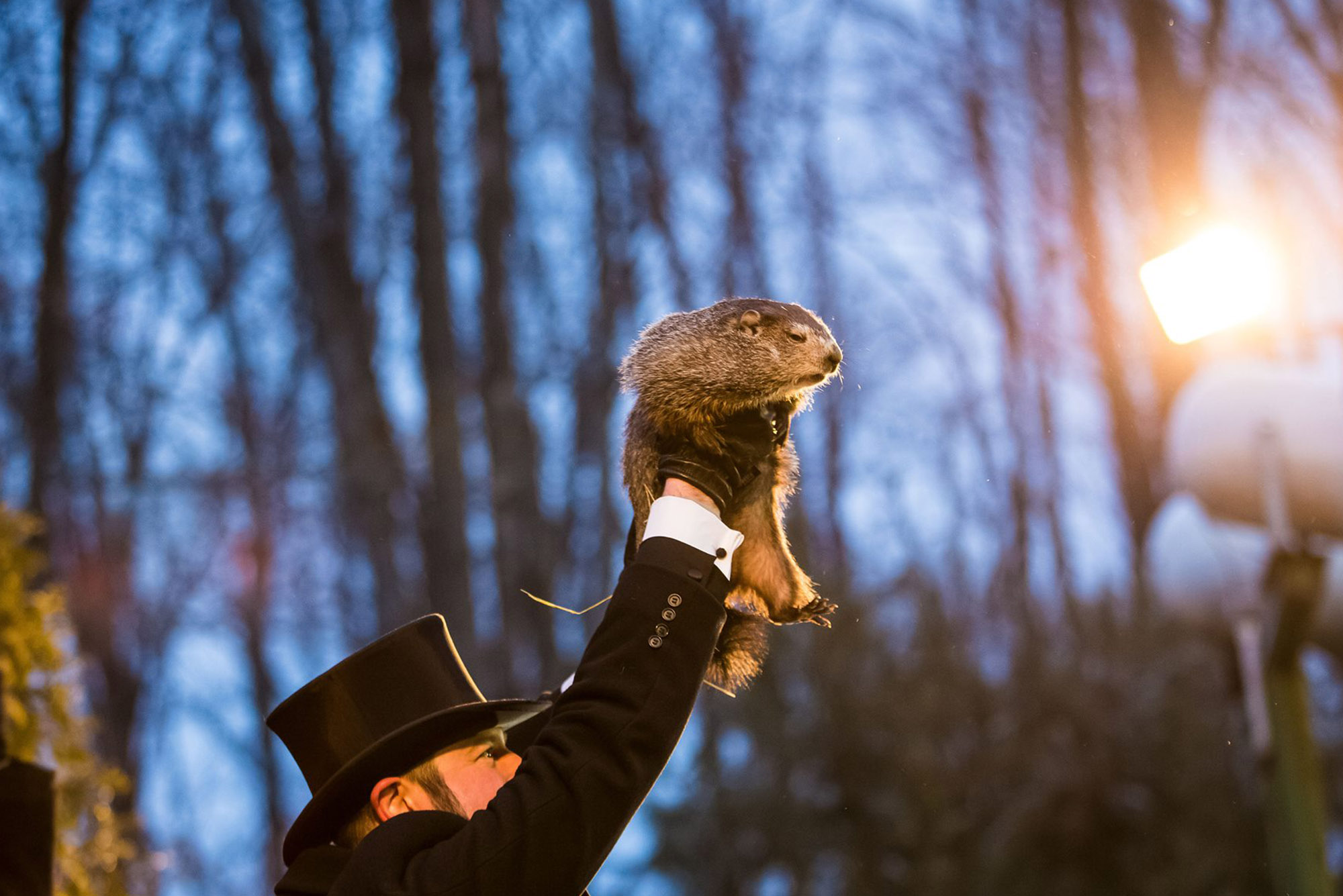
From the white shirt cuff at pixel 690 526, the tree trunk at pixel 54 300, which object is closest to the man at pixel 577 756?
the white shirt cuff at pixel 690 526

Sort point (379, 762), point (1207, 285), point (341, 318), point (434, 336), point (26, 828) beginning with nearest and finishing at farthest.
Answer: point (379, 762) → point (26, 828) → point (1207, 285) → point (434, 336) → point (341, 318)

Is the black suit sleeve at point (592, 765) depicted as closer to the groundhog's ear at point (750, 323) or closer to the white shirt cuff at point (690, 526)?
the white shirt cuff at point (690, 526)

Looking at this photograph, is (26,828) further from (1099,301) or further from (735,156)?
(1099,301)

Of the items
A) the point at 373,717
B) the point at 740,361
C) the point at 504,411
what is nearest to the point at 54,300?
the point at 504,411

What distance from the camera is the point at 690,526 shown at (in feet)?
4.74

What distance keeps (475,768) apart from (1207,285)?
3.47 meters

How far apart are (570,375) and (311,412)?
285 cm

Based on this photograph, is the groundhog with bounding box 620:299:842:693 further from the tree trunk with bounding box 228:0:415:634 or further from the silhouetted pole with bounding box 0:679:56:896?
the tree trunk with bounding box 228:0:415:634

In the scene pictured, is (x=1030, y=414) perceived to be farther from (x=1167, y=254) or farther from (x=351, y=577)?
(x=351, y=577)

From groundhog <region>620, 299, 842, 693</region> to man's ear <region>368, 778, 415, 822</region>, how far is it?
1.60ft

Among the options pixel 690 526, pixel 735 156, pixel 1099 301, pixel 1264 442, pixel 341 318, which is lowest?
pixel 690 526

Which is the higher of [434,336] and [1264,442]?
[434,336]

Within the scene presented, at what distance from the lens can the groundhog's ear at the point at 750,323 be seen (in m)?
1.61

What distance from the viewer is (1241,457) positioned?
477 centimetres
